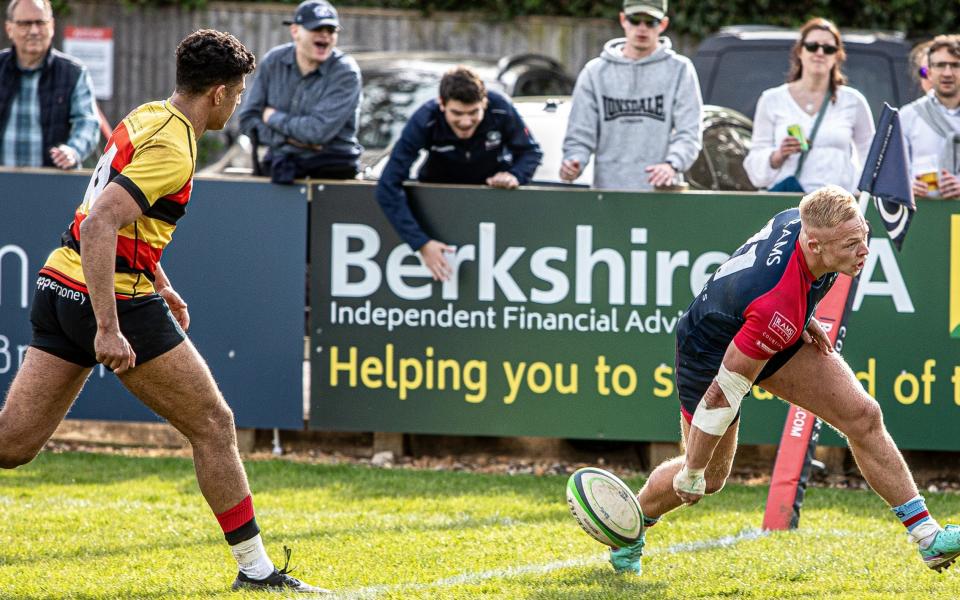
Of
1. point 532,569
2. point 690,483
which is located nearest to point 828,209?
point 690,483

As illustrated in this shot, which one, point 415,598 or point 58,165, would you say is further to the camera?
point 58,165

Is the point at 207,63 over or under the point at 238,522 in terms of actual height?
over

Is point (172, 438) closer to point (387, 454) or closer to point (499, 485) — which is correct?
point (387, 454)

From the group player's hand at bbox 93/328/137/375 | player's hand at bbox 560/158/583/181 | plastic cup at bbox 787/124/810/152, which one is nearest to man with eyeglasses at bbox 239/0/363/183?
player's hand at bbox 560/158/583/181

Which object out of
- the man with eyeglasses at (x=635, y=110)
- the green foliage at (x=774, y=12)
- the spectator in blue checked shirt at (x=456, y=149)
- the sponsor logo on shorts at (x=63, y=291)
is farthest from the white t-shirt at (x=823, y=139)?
the green foliage at (x=774, y=12)

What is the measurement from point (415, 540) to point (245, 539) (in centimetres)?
130

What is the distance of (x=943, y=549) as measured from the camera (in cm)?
537

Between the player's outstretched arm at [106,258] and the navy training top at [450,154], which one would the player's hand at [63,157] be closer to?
the navy training top at [450,154]

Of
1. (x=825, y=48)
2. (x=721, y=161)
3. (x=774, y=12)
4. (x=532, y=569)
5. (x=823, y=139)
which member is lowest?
(x=532, y=569)

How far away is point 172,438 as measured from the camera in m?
8.82

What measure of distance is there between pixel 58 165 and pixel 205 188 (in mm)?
920

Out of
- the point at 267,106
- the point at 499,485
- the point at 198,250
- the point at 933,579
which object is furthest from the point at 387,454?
the point at 933,579

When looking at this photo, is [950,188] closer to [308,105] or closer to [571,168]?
[571,168]

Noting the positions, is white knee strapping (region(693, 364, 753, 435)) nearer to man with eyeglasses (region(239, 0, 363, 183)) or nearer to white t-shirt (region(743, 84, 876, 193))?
white t-shirt (region(743, 84, 876, 193))
